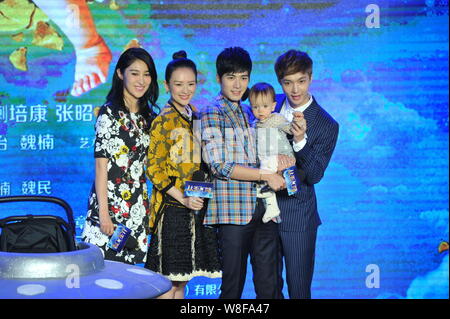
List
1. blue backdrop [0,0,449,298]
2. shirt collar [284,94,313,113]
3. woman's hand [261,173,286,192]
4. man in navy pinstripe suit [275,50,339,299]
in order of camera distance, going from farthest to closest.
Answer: blue backdrop [0,0,449,298] → shirt collar [284,94,313,113] → man in navy pinstripe suit [275,50,339,299] → woman's hand [261,173,286,192]

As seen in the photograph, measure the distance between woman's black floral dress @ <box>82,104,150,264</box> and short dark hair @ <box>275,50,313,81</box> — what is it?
2.67 ft

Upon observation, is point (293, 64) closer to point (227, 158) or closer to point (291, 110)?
point (291, 110)

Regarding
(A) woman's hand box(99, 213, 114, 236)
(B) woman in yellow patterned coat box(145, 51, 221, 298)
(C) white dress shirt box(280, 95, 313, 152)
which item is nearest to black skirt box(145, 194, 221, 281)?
(B) woman in yellow patterned coat box(145, 51, 221, 298)

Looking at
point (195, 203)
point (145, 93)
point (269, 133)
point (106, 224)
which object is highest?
point (145, 93)

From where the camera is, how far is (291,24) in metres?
4.72

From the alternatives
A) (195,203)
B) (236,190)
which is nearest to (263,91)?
(236,190)

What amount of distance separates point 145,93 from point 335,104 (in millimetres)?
1509

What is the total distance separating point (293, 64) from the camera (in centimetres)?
376

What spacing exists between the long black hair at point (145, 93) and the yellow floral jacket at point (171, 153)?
176 millimetres

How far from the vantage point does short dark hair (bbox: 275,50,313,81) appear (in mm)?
3756

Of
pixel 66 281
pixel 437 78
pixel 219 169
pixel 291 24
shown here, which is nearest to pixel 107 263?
pixel 66 281

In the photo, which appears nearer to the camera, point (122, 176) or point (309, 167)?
point (309, 167)

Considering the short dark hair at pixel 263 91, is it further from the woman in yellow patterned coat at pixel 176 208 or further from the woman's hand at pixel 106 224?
the woman's hand at pixel 106 224

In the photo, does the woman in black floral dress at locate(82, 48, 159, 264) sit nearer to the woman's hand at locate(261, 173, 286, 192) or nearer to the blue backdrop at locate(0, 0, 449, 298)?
the woman's hand at locate(261, 173, 286, 192)
